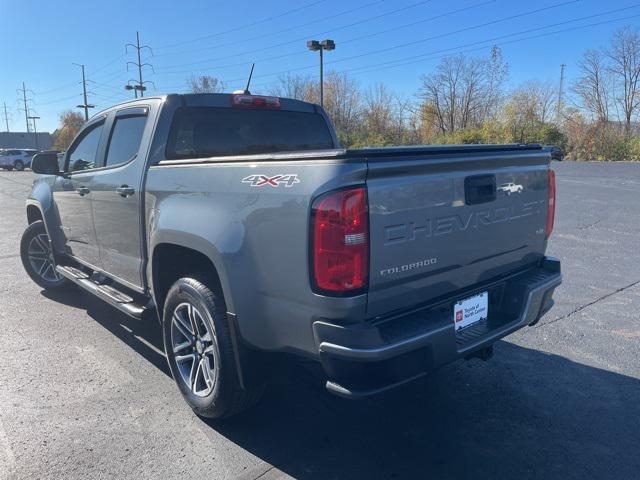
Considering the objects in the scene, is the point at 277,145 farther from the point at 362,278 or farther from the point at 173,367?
the point at 362,278

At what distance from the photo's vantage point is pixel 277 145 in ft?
14.2

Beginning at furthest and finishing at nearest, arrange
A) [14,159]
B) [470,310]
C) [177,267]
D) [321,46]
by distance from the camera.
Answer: [14,159] → [321,46] → [177,267] → [470,310]

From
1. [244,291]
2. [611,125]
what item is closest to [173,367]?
[244,291]

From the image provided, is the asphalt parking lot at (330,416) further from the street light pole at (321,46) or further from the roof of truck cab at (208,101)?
the street light pole at (321,46)

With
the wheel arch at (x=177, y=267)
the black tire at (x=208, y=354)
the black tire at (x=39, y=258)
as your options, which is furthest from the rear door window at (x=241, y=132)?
the black tire at (x=39, y=258)

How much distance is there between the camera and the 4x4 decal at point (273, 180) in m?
2.45

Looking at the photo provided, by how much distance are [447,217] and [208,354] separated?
1688 mm

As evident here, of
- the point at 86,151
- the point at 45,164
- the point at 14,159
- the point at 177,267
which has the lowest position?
the point at 177,267

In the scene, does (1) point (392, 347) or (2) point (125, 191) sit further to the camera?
(2) point (125, 191)

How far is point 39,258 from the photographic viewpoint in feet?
20.6

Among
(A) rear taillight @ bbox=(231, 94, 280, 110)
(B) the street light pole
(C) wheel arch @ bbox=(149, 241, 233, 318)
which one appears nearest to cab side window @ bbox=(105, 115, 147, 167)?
(A) rear taillight @ bbox=(231, 94, 280, 110)

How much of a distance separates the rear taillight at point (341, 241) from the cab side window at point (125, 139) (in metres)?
2.19

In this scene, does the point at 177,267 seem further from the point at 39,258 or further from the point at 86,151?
the point at 39,258

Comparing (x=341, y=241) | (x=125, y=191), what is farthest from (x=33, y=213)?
(x=341, y=241)
